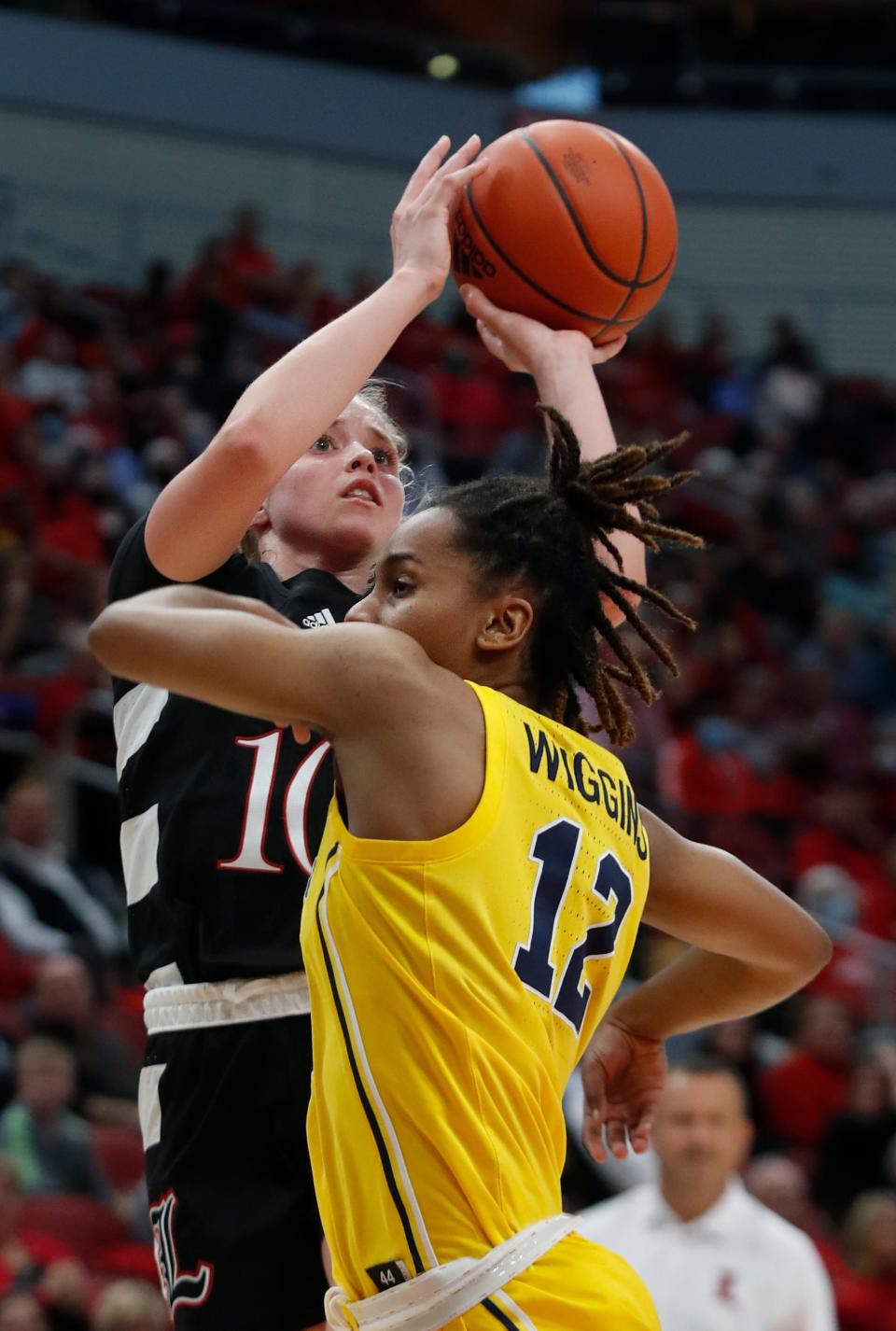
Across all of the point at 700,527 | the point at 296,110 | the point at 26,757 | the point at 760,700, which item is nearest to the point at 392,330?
the point at 26,757

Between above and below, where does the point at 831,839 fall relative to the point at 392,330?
below

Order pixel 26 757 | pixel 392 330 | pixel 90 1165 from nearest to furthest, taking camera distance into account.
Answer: pixel 392 330
pixel 90 1165
pixel 26 757

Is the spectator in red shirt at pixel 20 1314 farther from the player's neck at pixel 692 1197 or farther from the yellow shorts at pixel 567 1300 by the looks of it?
the yellow shorts at pixel 567 1300

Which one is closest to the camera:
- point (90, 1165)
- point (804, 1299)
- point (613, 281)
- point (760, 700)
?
point (613, 281)

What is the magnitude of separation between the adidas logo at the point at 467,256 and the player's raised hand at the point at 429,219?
11 centimetres

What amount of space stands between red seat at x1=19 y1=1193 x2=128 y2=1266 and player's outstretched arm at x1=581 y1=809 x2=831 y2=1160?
155 inches

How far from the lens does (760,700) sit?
12.0 m

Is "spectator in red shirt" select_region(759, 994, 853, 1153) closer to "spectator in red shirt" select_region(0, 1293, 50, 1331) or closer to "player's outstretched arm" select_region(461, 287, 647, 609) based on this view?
"spectator in red shirt" select_region(0, 1293, 50, 1331)

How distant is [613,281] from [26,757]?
5.69 m

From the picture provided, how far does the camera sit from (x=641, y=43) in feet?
55.5

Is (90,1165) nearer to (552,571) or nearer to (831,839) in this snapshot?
(552,571)

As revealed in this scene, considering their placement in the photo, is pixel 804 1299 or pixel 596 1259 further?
pixel 804 1299

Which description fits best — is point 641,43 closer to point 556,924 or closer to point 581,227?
point 581,227

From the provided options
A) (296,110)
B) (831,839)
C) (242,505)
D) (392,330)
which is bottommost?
(831,839)
